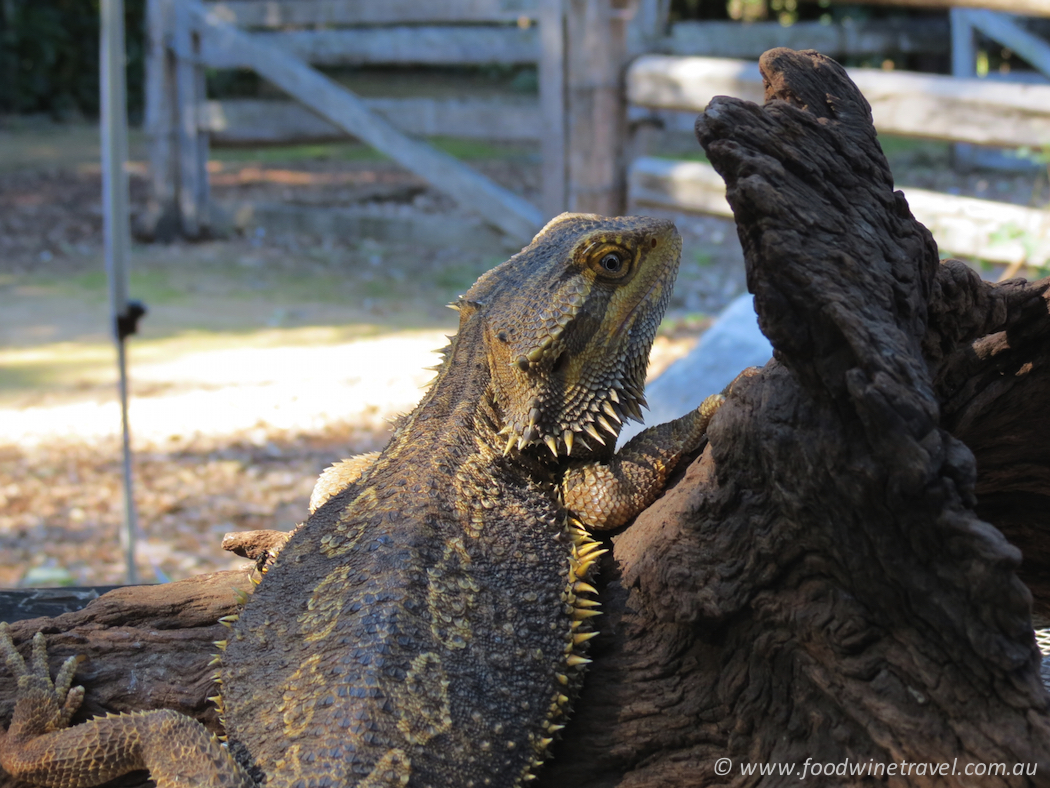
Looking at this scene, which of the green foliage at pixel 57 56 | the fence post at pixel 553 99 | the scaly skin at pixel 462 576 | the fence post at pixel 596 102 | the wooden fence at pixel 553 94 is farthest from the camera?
the green foliage at pixel 57 56

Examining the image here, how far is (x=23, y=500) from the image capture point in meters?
6.49

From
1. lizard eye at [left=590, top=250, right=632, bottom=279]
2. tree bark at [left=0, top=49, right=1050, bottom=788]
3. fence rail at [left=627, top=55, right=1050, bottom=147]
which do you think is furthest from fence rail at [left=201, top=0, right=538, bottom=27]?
tree bark at [left=0, top=49, right=1050, bottom=788]

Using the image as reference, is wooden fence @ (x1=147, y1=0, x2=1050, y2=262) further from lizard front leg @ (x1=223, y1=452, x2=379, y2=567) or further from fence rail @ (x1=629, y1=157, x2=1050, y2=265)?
lizard front leg @ (x1=223, y1=452, x2=379, y2=567)

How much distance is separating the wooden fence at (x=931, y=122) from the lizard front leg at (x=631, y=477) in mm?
4492

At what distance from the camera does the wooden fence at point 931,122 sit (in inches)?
255

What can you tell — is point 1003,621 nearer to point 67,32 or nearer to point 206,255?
point 206,255

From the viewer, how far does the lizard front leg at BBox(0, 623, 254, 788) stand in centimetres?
238

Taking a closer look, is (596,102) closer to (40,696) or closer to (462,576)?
(462,576)

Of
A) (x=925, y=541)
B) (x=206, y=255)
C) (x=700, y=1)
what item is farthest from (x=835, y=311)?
(x=700, y=1)

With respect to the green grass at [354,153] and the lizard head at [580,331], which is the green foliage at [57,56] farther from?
the lizard head at [580,331]

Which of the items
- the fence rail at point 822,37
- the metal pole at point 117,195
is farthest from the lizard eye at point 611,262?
the fence rail at point 822,37

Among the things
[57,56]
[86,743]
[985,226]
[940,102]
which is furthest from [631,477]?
[57,56]

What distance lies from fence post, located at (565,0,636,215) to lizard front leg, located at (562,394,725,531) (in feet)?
20.4

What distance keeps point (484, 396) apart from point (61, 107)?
23.8m
